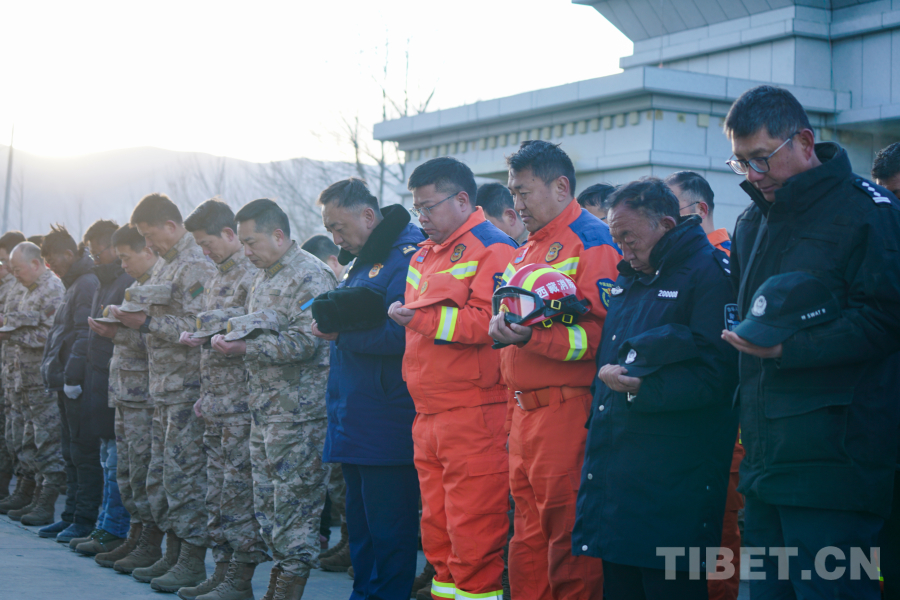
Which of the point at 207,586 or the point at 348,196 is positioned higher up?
the point at 348,196

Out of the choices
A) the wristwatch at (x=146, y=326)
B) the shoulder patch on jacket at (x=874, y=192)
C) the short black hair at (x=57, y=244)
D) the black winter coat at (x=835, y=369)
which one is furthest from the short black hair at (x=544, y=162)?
the short black hair at (x=57, y=244)

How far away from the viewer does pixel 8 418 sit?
905 centimetres

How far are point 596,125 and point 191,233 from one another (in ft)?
17.5

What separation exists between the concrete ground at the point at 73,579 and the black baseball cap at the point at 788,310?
3.30 metres

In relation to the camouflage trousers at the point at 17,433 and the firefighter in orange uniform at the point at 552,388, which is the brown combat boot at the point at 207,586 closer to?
the firefighter in orange uniform at the point at 552,388

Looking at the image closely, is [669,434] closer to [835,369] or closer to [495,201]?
[835,369]

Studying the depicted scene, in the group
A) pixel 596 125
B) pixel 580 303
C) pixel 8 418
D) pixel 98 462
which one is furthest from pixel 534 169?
pixel 8 418

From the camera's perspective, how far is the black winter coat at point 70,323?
24.9 feet

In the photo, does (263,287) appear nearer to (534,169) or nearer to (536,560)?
(534,169)

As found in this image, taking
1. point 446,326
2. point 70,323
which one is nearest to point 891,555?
point 446,326

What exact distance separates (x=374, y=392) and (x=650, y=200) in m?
1.86

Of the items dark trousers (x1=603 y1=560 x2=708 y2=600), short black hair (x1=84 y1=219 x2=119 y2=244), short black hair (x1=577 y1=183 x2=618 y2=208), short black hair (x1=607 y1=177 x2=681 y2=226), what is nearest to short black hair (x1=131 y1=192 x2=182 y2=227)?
short black hair (x1=84 y1=219 x2=119 y2=244)

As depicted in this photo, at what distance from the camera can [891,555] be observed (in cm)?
349

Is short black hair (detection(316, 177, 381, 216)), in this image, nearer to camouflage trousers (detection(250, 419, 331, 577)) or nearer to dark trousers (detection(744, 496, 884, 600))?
camouflage trousers (detection(250, 419, 331, 577))
